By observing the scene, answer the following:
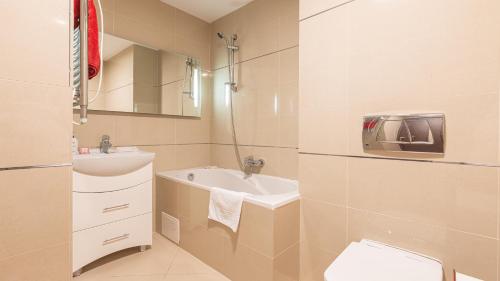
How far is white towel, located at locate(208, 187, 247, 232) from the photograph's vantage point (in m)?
1.56

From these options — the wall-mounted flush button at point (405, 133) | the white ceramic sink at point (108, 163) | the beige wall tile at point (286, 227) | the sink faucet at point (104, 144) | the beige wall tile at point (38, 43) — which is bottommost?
the beige wall tile at point (286, 227)

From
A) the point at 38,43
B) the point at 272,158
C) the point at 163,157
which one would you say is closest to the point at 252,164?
the point at 272,158

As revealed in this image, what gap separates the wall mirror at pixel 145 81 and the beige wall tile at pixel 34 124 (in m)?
1.14

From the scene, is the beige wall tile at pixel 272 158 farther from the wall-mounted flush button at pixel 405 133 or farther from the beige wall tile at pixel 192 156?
the wall-mounted flush button at pixel 405 133

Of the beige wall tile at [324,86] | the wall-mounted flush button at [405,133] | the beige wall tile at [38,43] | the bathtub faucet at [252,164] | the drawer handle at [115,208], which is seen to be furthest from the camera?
the bathtub faucet at [252,164]

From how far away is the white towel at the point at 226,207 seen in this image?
5.11ft

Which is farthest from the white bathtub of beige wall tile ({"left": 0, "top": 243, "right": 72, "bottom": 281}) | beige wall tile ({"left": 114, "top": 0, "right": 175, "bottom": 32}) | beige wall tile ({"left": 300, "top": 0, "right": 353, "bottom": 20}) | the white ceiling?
the white ceiling

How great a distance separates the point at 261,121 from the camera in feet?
7.68

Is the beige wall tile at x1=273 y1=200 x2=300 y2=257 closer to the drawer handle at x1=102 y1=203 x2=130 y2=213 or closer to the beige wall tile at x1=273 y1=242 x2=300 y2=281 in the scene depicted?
the beige wall tile at x1=273 y1=242 x2=300 y2=281

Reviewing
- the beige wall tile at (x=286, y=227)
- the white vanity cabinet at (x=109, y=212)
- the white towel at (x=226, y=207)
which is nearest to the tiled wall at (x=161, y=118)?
the white vanity cabinet at (x=109, y=212)

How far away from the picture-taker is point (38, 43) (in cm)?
82

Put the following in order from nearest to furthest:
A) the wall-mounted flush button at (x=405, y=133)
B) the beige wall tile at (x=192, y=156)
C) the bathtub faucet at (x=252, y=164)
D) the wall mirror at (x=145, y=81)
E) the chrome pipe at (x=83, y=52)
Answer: the chrome pipe at (x=83, y=52)
the wall-mounted flush button at (x=405, y=133)
the wall mirror at (x=145, y=81)
the bathtub faucet at (x=252, y=164)
the beige wall tile at (x=192, y=156)

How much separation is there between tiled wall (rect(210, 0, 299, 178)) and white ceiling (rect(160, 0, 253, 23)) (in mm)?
70

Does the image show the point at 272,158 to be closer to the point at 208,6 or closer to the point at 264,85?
the point at 264,85
